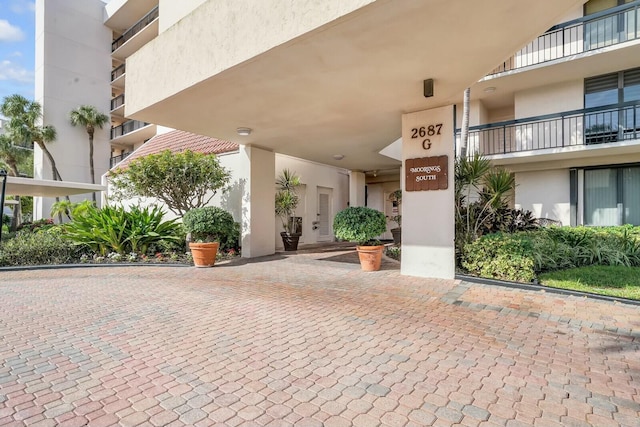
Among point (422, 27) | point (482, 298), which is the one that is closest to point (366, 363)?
point (482, 298)

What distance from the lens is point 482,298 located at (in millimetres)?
5199

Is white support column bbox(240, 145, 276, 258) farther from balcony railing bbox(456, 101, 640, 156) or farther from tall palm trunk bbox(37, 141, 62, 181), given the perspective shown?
tall palm trunk bbox(37, 141, 62, 181)

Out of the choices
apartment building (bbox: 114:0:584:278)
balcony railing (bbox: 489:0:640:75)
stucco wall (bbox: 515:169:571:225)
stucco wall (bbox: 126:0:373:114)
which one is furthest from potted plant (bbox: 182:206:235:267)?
balcony railing (bbox: 489:0:640:75)

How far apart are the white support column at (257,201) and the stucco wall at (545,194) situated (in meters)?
9.02

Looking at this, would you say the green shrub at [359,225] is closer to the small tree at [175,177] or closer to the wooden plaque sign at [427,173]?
the wooden plaque sign at [427,173]

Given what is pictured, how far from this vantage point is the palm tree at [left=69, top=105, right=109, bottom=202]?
24219 millimetres

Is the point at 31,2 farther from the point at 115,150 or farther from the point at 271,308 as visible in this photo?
the point at 271,308

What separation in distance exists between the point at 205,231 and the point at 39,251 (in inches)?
181

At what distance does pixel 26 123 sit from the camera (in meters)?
22.5

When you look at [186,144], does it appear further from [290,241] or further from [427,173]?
[427,173]

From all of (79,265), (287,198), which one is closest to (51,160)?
(79,265)

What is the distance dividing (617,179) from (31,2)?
37606mm

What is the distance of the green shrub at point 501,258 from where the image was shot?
19.9ft

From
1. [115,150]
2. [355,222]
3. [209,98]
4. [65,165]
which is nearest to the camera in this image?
[209,98]
